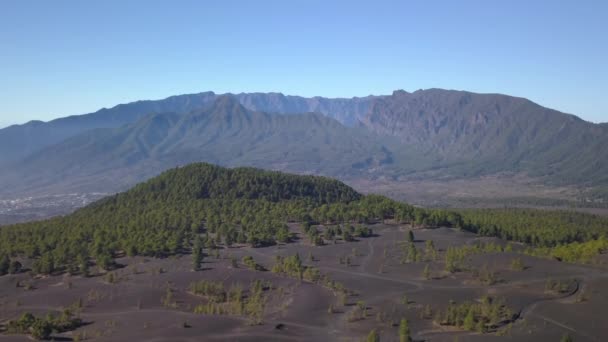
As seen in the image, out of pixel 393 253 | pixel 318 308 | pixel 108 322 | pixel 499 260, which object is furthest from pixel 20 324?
pixel 499 260

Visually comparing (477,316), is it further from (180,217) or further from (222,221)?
(180,217)

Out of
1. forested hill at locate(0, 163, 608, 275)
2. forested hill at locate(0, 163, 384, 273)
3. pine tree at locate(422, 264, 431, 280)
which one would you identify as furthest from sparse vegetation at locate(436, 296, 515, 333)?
forested hill at locate(0, 163, 384, 273)

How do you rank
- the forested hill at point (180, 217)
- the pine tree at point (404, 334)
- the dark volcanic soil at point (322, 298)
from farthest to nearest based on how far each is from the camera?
1. the forested hill at point (180, 217)
2. the dark volcanic soil at point (322, 298)
3. the pine tree at point (404, 334)

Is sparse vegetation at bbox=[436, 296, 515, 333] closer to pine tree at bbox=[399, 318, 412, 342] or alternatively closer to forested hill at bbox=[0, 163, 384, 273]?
pine tree at bbox=[399, 318, 412, 342]

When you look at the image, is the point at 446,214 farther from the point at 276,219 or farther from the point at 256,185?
the point at 256,185

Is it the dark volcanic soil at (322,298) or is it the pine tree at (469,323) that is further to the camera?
the pine tree at (469,323)

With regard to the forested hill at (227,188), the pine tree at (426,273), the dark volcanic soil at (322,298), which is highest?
the forested hill at (227,188)

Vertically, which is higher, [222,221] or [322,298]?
[222,221]

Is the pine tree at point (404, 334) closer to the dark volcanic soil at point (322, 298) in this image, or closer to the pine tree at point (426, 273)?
the dark volcanic soil at point (322, 298)

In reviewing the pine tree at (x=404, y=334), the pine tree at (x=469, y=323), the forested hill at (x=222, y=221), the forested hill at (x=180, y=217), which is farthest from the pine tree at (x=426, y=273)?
the forested hill at (x=180, y=217)

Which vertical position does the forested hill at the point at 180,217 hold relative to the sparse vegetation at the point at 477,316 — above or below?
above

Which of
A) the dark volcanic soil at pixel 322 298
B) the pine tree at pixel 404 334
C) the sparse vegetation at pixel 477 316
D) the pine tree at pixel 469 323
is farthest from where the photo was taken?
the sparse vegetation at pixel 477 316

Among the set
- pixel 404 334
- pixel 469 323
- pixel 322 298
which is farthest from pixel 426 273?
pixel 404 334
